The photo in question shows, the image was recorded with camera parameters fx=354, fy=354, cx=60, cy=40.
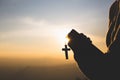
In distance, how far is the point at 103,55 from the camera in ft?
35.1

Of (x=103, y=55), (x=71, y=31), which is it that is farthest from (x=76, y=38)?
(x=103, y=55)

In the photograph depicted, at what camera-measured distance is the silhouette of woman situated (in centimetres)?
1048

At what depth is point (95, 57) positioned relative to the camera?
10.8 meters

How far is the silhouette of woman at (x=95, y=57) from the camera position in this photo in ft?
34.4

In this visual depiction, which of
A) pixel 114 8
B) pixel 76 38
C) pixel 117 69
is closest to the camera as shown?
pixel 117 69

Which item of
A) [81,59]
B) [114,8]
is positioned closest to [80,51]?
[81,59]

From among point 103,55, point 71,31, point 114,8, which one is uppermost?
point 114,8

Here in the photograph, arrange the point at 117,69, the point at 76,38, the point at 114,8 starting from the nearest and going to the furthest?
the point at 117,69, the point at 76,38, the point at 114,8

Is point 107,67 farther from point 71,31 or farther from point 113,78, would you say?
point 71,31

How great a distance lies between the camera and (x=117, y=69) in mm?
10422

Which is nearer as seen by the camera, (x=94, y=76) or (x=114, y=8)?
(x=94, y=76)

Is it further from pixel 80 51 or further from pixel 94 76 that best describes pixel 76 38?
pixel 94 76

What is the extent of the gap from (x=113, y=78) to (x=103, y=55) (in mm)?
766

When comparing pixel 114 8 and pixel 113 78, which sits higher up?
pixel 114 8
